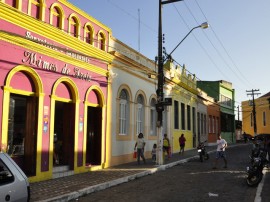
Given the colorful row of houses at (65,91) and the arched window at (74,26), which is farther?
the arched window at (74,26)

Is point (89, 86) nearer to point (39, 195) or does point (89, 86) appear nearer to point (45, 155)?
point (45, 155)

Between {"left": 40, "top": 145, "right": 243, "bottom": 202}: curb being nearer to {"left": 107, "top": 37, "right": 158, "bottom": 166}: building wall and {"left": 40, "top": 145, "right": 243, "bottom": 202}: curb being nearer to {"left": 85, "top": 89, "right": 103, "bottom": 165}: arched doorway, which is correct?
{"left": 107, "top": 37, "right": 158, "bottom": 166}: building wall

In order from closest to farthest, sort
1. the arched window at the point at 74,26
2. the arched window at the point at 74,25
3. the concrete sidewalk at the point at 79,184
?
1. the concrete sidewalk at the point at 79,184
2. the arched window at the point at 74,25
3. the arched window at the point at 74,26

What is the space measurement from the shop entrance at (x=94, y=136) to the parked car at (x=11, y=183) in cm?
1072

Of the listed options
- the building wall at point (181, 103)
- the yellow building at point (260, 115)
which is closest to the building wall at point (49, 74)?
the building wall at point (181, 103)

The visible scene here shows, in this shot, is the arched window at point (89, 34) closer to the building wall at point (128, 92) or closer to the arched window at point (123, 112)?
the building wall at point (128, 92)

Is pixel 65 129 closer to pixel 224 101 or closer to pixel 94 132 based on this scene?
pixel 94 132

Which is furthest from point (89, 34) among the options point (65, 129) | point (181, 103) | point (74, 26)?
point (181, 103)

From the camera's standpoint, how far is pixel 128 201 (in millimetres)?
9352

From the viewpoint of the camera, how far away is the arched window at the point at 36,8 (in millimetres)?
11969

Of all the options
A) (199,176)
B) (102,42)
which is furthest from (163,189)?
(102,42)

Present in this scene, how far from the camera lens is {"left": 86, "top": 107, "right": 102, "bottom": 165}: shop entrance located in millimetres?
16328

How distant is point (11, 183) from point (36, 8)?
27.5 feet

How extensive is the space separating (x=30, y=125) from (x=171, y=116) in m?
15.8
